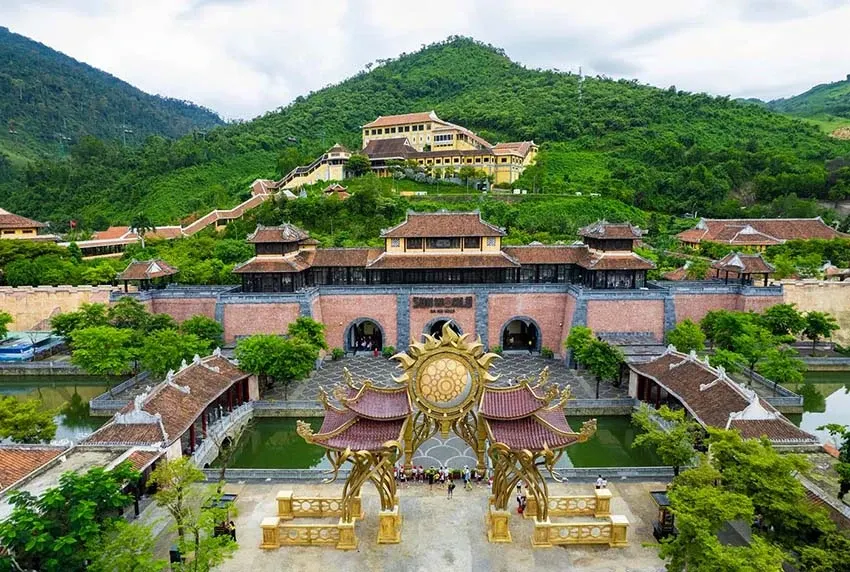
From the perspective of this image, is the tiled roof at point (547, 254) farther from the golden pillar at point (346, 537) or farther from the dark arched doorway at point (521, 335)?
the golden pillar at point (346, 537)

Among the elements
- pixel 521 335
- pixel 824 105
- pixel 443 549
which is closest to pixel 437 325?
pixel 521 335

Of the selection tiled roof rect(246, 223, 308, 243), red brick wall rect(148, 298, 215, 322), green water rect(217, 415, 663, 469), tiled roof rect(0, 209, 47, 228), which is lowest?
green water rect(217, 415, 663, 469)

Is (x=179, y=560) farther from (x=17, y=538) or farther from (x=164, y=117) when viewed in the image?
(x=164, y=117)

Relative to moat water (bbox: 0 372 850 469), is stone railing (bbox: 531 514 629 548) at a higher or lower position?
higher

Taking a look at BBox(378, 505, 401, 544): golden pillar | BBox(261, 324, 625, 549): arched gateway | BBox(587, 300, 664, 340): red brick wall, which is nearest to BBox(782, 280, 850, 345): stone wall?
BBox(587, 300, 664, 340): red brick wall

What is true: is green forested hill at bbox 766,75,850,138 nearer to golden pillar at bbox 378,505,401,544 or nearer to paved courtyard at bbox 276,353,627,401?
paved courtyard at bbox 276,353,627,401

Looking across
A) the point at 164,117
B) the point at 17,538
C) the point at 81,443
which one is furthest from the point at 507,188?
the point at 164,117
